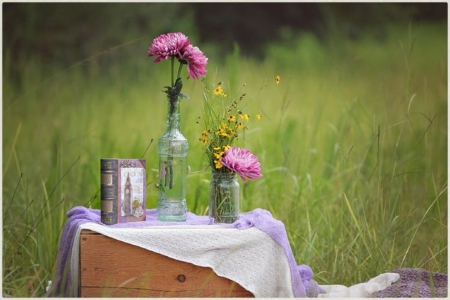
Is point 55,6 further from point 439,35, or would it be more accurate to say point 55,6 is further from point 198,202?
point 439,35

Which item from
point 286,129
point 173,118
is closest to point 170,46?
point 173,118

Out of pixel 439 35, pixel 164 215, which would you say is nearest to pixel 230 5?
pixel 439 35

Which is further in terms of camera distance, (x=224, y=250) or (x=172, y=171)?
(x=172, y=171)

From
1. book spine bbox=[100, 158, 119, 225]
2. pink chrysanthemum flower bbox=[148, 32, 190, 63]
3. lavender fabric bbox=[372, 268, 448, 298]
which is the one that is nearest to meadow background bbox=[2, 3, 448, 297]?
lavender fabric bbox=[372, 268, 448, 298]

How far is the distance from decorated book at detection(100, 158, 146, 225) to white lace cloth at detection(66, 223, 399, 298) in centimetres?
11

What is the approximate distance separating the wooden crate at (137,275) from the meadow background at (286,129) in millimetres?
487

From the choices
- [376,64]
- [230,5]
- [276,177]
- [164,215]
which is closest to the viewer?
[164,215]

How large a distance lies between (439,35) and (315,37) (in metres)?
1.14

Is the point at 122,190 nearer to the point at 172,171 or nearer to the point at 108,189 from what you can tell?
the point at 108,189

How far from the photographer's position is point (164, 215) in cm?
292

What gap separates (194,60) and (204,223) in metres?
0.67

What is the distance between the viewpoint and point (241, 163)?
281 cm

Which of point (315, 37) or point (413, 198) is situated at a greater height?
point (315, 37)

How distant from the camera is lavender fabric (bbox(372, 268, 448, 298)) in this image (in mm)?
3014
